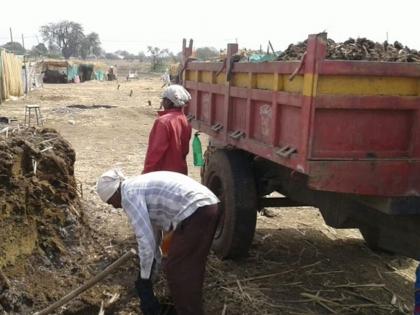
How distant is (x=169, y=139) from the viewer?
5301mm

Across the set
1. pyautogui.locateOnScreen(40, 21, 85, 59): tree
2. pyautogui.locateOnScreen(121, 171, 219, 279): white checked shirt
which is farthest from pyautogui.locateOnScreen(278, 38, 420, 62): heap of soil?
pyautogui.locateOnScreen(40, 21, 85, 59): tree

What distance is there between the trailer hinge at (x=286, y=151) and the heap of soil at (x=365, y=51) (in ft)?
2.25

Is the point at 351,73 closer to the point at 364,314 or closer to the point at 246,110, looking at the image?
the point at 246,110

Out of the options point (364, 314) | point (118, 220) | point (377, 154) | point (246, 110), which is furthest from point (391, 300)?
point (118, 220)

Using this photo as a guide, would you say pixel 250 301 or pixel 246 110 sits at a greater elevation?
pixel 246 110

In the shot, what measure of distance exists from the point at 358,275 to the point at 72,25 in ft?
311

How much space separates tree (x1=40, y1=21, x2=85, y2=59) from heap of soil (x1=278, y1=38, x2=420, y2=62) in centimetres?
9324

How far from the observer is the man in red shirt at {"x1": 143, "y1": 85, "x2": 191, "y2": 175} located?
5.27 m

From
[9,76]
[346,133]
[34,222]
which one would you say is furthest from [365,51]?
[9,76]

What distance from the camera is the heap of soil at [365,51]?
3.80m

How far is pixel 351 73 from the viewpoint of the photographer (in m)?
3.52

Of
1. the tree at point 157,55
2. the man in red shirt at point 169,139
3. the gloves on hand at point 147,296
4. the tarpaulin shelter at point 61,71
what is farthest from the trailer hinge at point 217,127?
the tree at point 157,55

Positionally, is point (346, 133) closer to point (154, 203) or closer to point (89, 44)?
point (154, 203)

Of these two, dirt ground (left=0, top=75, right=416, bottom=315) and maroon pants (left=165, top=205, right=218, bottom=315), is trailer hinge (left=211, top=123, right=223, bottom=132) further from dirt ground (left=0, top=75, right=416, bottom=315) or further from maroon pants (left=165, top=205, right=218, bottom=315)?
maroon pants (left=165, top=205, right=218, bottom=315)
